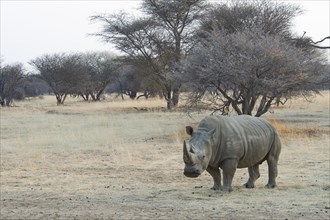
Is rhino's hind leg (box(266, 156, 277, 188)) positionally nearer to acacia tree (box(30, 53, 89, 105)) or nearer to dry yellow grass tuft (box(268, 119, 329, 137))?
dry yellow grass tuft (box(268, 119, 329, 137))

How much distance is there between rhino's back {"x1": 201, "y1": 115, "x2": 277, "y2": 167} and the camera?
9242 mm

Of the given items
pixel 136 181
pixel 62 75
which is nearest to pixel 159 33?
pixel 62 75

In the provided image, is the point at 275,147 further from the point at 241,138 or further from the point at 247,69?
the point at 247,69

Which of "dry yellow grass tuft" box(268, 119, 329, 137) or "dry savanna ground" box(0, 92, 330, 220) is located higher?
"dry yellow grass tuft" box(268, 119, 329, 137)

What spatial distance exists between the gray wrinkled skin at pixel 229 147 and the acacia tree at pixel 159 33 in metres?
25.4

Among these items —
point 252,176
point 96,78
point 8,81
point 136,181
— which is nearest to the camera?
point 252,176

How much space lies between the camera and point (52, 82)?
53156 millimetres

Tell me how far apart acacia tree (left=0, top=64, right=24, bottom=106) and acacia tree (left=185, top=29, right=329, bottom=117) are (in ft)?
94.6

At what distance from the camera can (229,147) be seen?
9.27 metres

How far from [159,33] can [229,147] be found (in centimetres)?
3018

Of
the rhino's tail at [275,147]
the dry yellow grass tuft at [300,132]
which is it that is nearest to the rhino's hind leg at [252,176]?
the rhino's tail at [275,147]

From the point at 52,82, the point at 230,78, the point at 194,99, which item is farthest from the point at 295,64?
the point at 52,82

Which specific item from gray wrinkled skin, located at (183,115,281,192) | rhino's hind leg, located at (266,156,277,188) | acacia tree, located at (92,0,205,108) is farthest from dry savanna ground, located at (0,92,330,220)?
acacia tree, located at (92,0,205,108)

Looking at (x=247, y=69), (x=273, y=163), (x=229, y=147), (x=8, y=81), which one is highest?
(x=8, y=81)
